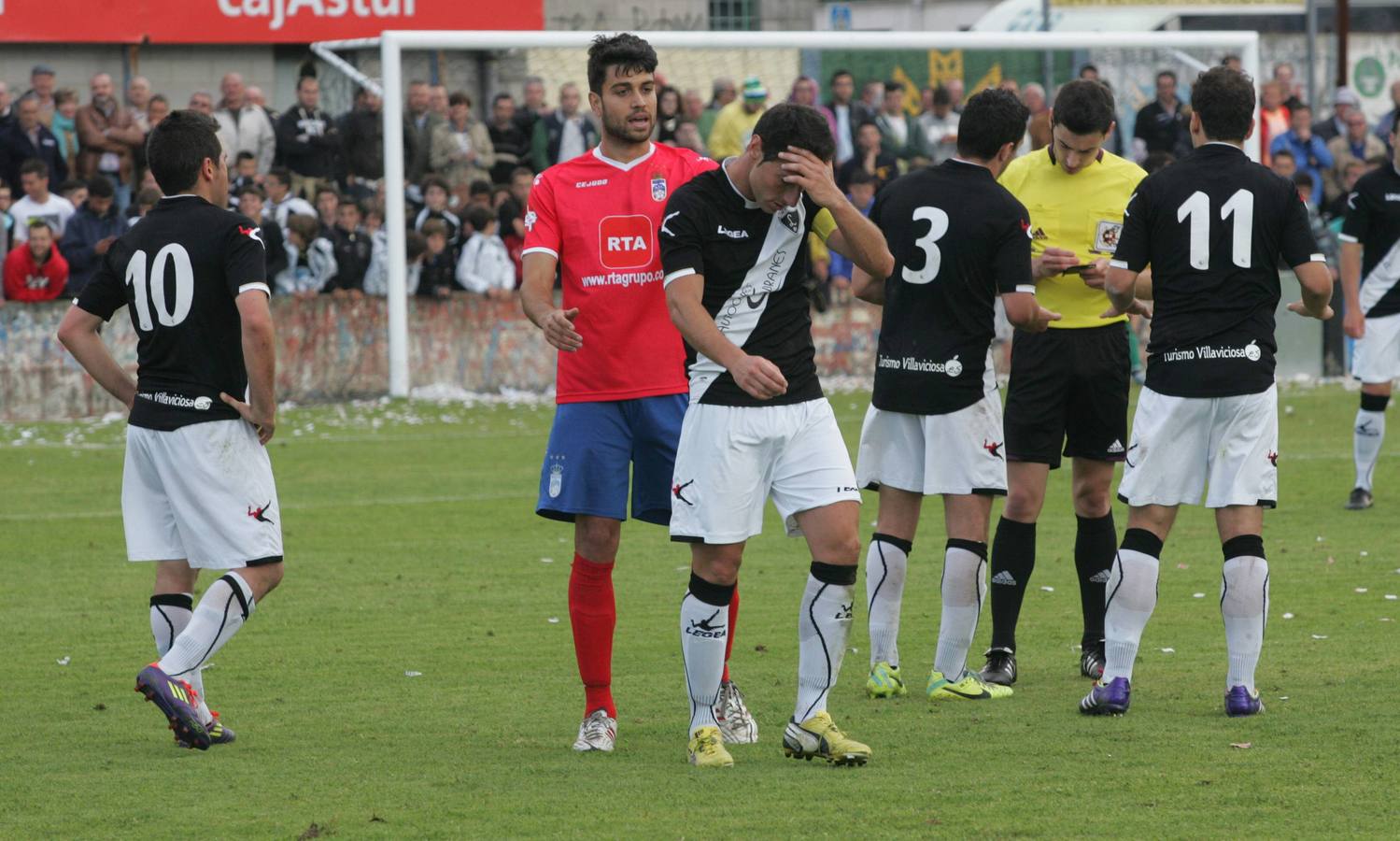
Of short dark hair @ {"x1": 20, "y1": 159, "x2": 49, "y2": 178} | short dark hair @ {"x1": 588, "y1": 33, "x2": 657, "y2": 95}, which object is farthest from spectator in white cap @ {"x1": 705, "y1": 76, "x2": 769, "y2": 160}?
short dark hair @ {"x1": 588, "y1": 33, "x2": 657, "y2": 95}

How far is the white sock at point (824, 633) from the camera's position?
6211mm

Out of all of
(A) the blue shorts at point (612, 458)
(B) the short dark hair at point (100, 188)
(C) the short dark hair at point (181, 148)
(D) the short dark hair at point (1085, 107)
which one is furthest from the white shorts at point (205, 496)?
(B) the short dark hair at point (100, 188)

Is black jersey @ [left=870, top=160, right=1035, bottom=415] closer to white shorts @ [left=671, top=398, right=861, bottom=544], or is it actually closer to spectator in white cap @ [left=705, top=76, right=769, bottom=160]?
white shorts @ [left=671, top=398, right=861, bottom=544]

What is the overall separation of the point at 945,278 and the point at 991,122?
58cm

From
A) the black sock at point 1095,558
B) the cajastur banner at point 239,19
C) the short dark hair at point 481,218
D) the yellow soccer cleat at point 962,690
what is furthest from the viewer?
the cajastur banner at point 239,19

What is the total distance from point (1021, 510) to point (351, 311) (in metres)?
12.6

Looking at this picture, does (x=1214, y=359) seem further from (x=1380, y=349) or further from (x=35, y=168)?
(x=35, y=168)

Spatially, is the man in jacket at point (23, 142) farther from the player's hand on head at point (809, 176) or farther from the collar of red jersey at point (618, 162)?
the player's hand on head at point (809, 176)

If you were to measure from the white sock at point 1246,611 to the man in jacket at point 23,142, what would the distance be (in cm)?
1473

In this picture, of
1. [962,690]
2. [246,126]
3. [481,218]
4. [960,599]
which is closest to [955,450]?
[960,599]

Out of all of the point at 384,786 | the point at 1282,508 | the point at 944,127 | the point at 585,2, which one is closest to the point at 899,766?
the point at 384,786

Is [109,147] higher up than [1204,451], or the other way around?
[109,147]

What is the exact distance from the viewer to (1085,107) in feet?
24.6


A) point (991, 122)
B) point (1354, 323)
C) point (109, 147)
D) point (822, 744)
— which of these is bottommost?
point (822, 744)
